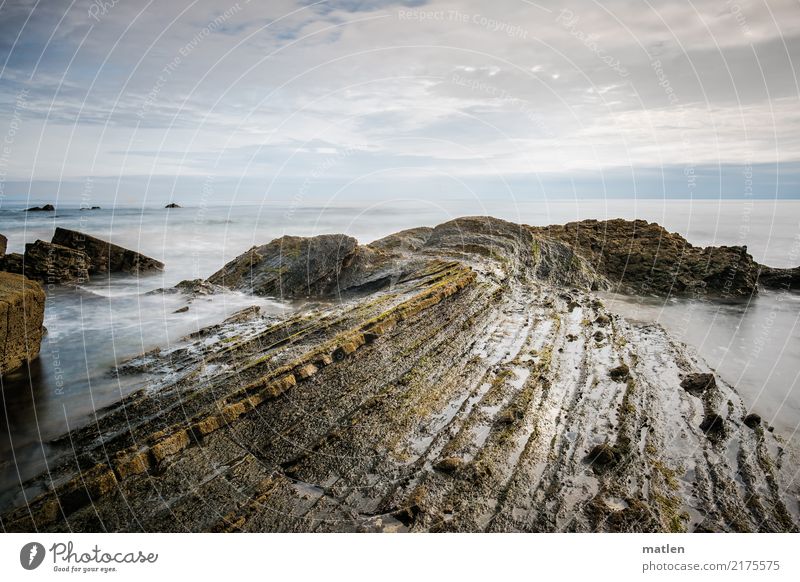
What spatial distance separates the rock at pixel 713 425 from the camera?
6215mm

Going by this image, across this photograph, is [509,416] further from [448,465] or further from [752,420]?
[752,420]

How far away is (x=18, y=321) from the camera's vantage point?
7.66 meters

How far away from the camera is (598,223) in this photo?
22.6m

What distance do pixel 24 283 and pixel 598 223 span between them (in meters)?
23.5

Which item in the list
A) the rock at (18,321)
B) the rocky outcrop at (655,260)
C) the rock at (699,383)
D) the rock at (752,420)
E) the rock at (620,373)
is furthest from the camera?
the rocky outcrop at (655,260)

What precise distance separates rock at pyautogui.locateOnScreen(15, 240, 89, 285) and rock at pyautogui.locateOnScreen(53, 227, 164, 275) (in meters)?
0.82

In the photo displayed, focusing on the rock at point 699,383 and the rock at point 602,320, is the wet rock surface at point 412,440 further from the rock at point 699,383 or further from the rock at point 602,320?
the rock at point 602,320

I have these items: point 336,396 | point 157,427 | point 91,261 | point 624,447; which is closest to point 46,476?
point 157,427

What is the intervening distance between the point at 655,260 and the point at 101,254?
2447 cm

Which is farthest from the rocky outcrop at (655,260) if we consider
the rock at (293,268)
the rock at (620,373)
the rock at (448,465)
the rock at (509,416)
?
the rock at (448,465)

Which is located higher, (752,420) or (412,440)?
(752,420)

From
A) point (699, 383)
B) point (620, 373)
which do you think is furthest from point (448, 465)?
point (699, 383)

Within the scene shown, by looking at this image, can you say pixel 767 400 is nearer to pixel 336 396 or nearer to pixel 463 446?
pixel 463 446

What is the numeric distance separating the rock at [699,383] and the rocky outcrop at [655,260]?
10298 mm
